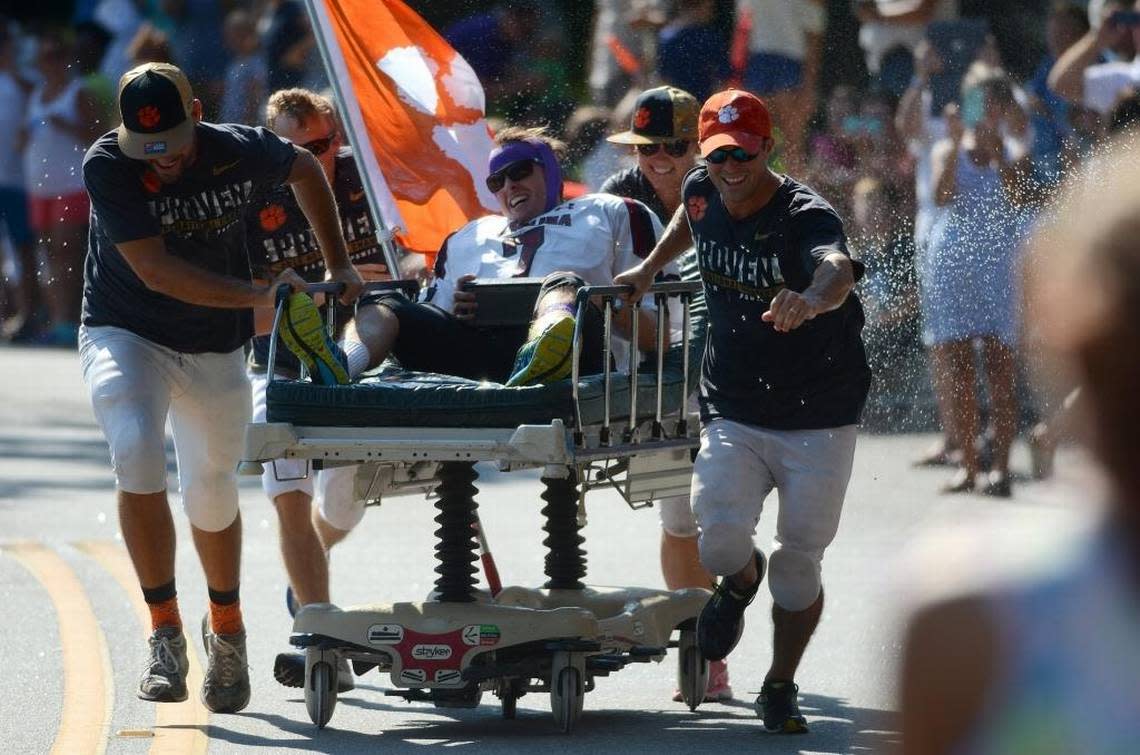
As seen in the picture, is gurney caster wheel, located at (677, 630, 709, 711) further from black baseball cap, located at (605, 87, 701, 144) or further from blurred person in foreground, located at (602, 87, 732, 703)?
black baseball cap, located at (605, 87, 701, 144)

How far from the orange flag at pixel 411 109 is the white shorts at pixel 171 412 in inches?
67.9

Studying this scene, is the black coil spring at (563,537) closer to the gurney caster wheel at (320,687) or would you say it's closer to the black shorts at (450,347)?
the black shorts at (450,347)

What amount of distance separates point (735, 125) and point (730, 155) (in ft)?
0.33

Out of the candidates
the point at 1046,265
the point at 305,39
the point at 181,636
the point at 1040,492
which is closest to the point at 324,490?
the point at 181,636

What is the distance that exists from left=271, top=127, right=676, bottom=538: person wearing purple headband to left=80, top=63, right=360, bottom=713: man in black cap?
0.71 feet

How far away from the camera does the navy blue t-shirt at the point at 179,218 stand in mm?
7336

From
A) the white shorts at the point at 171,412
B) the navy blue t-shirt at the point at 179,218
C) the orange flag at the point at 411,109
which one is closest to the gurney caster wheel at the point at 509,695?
the white shorts at the point at 171,412

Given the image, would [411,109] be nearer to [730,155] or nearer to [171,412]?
[171,412]

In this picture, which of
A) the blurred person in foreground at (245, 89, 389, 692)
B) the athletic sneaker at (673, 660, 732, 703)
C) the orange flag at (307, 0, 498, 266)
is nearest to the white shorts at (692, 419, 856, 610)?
the athletic sneaker at (673, 660, 732, 703)

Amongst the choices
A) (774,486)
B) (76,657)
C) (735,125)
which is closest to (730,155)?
(735,125)

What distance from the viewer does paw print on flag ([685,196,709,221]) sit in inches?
281

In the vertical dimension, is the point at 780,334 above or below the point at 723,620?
above

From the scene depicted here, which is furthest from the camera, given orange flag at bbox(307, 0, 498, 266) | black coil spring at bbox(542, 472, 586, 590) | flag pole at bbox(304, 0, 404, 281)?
orange flag at bbox(307, 0, 498, 266)

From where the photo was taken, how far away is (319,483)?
8.53 meters
